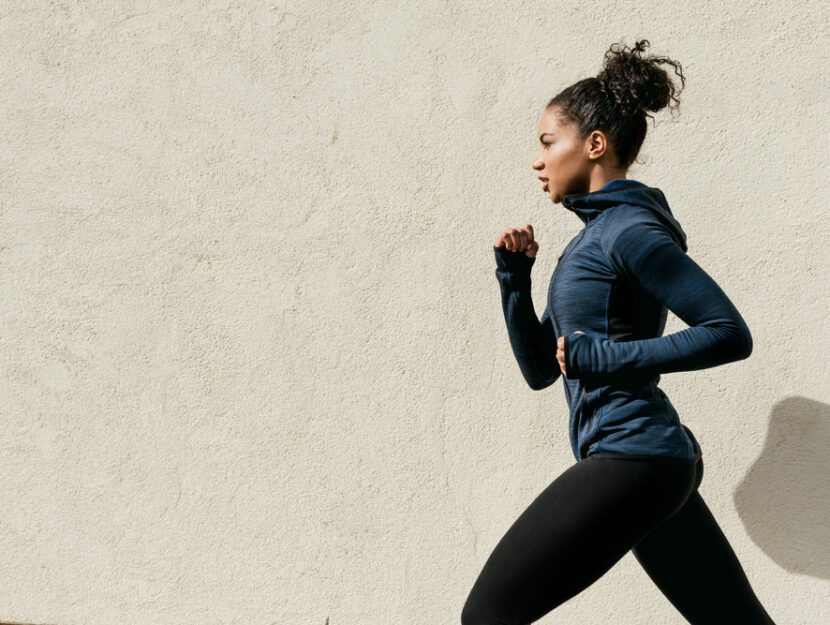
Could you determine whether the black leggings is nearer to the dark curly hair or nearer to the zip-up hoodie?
the zip-up hoodie

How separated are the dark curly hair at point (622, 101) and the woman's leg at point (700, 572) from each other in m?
0.70

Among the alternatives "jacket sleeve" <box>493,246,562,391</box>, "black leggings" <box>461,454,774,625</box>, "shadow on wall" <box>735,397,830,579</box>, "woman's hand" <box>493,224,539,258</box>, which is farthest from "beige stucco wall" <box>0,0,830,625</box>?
"black leggings" <box>461,454,774,625</box>

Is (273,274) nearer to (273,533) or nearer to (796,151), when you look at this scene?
(273,533)

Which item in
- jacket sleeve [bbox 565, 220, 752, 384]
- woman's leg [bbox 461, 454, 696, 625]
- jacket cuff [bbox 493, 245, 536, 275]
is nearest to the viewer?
jacket sleeve [bbox 565, 220, 752, 384]

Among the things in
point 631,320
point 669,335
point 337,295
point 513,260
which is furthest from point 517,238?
point 337,295

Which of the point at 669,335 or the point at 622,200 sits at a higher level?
the point at 622,200

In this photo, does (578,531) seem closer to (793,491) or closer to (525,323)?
(525,323)

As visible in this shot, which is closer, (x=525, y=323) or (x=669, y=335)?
(x=669, y=335)

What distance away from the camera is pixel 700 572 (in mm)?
1863

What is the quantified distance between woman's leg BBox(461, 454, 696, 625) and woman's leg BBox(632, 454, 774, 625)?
0.55ft

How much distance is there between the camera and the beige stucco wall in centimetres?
251

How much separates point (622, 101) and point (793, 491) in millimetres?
1338

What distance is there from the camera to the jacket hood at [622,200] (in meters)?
1.76

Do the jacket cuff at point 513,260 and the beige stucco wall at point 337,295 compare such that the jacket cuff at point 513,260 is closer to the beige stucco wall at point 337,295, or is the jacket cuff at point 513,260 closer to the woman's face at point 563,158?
the woman's face at point 563,158
